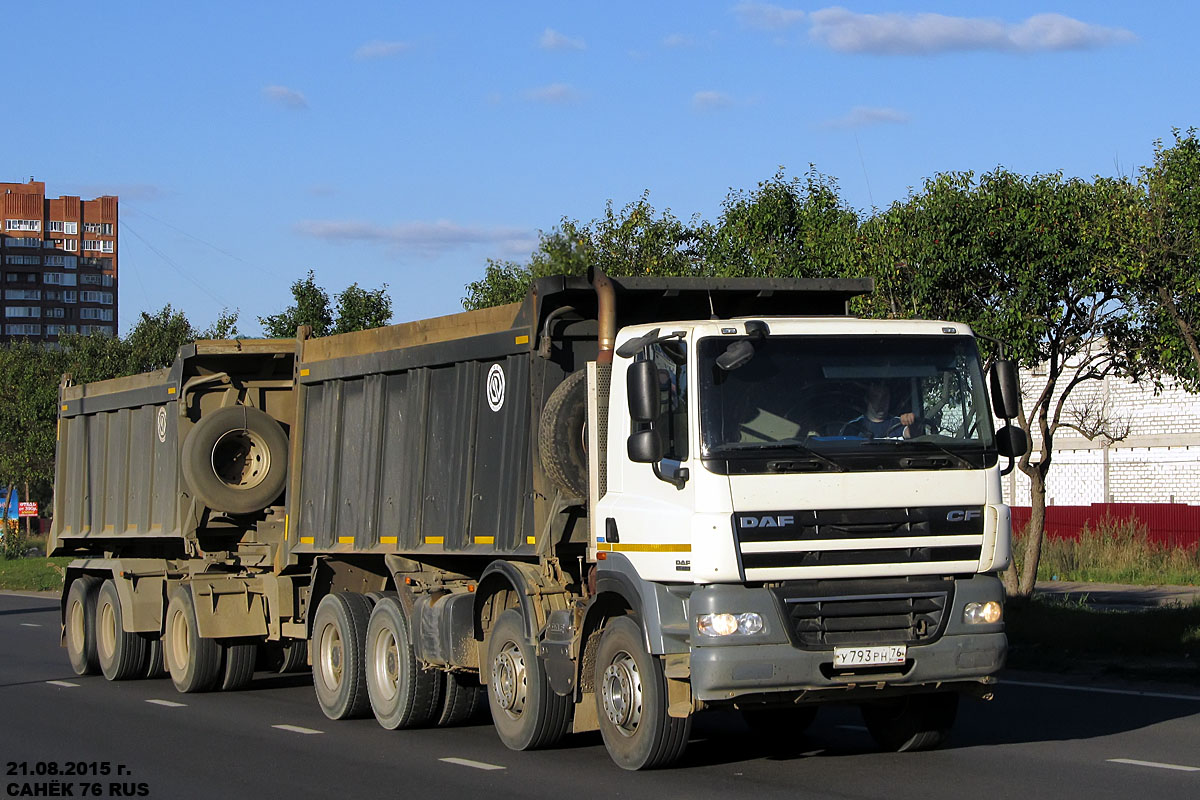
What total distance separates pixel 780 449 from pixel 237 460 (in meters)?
7.92

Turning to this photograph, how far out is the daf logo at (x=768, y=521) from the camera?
9055 millimetres

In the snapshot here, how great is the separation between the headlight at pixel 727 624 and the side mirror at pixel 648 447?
96 cm

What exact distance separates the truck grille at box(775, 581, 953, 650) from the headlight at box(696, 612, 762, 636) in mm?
204

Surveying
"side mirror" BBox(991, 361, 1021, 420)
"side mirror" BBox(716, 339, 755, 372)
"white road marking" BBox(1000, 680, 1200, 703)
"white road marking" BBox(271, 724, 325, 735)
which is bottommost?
"white road marking" BBox(271, 724, 325, 735)

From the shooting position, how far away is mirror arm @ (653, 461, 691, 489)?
9.18 meters

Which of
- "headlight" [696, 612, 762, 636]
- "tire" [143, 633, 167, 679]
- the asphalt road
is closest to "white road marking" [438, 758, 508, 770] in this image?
the asphalt road

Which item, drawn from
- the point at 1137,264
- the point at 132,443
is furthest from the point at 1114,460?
the point at 132,443

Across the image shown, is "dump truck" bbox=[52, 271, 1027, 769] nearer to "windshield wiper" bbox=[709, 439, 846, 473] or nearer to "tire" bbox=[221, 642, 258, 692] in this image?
"windshield wiper" bbox=[709, 439, 846, 473]

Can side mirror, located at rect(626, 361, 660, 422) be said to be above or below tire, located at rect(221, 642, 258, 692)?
above

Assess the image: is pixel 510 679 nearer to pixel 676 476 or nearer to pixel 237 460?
pixel 676 476

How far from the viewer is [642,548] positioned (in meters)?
9.52

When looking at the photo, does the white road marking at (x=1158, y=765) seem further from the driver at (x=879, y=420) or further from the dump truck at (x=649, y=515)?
the driver at (x=879, y=420)

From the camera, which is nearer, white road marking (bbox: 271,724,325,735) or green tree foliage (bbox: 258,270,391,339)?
white road marking (bbox: 271,724,325,735)

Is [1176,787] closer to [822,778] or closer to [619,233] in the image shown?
[822,778]
